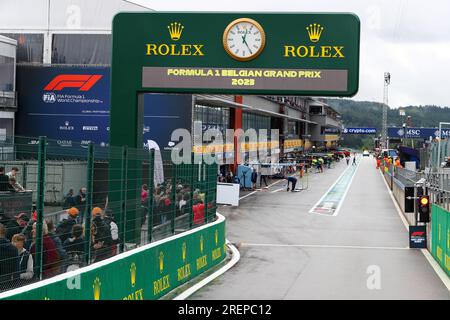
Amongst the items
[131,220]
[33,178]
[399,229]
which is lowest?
[399,229]

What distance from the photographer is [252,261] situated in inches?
699

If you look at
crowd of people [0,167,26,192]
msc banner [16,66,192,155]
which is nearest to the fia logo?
msc banner [16,66,192,155]

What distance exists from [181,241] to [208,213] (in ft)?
10.8

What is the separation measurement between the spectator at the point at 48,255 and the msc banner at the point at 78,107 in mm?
28049

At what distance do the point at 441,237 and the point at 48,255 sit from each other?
11507 millimetres

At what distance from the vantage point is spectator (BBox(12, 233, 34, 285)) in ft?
25.2

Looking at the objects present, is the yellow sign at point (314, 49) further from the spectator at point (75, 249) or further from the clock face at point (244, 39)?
the spectator at point (75, 249)

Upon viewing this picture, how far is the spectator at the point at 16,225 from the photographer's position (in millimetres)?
7504

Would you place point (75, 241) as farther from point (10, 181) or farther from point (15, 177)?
point (10, 181)

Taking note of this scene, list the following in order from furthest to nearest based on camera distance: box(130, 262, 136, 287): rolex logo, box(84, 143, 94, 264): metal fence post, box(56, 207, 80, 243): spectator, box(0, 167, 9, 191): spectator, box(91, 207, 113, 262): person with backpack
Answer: box(130, 262, 136, 287): rolex logo, box(91, 207, 113, 262): person with backpack, box(84, 143, 94, 264): metal fence post, box(56, 207, 80, 243): spectator, box(0, 167, 9, 191): spectator

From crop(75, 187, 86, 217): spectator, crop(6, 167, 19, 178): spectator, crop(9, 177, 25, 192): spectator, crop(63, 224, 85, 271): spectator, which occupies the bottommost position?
crop(63, 224, 85, 271): spectator

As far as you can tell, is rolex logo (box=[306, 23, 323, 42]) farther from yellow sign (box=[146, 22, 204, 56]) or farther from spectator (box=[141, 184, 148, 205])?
spectator (box=[141, 184, 148, 205])
